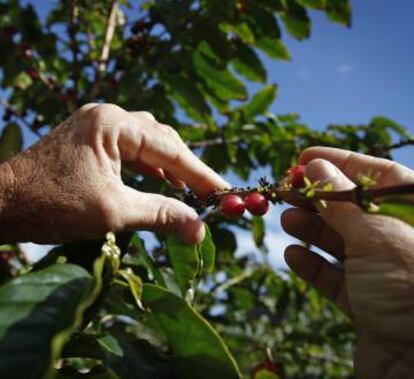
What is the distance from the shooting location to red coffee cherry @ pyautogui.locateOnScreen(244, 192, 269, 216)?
1327 mm

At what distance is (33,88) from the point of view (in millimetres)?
3883

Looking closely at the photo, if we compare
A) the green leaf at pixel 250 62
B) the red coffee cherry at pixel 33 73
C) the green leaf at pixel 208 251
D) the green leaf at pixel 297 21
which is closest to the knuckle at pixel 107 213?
the green leaf at pixel 208 251

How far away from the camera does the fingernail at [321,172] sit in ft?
4.12

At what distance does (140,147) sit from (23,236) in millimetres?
413

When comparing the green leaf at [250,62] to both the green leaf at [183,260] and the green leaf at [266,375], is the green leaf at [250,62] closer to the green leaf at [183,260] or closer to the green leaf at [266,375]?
the green leaf at [183,260]

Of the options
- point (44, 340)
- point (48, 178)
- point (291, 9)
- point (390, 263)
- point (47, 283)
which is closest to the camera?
point (44, 340)

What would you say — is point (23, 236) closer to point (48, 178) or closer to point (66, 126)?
point (48, 178)

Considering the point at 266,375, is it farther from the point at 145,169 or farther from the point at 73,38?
the point at 73,38

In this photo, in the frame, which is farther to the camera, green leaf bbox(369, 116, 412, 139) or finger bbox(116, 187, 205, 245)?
green leaf bbox(369, 116, 412, 139)

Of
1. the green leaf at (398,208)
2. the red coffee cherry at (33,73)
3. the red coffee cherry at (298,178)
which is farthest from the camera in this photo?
the red coffee cherry at (33,73)

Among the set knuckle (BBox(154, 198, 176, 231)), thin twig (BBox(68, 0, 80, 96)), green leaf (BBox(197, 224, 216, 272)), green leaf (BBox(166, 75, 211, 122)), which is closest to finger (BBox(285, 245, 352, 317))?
green leaf (BBox(197, 224, 216, 272))

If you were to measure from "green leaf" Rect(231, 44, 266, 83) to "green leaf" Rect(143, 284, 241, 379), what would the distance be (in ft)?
6.48

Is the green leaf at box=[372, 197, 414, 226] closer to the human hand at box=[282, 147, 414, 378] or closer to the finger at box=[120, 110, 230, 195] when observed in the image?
the human hand at box=[282, 147, 414, 378]

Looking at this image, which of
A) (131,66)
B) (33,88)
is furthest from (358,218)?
(33,88)
